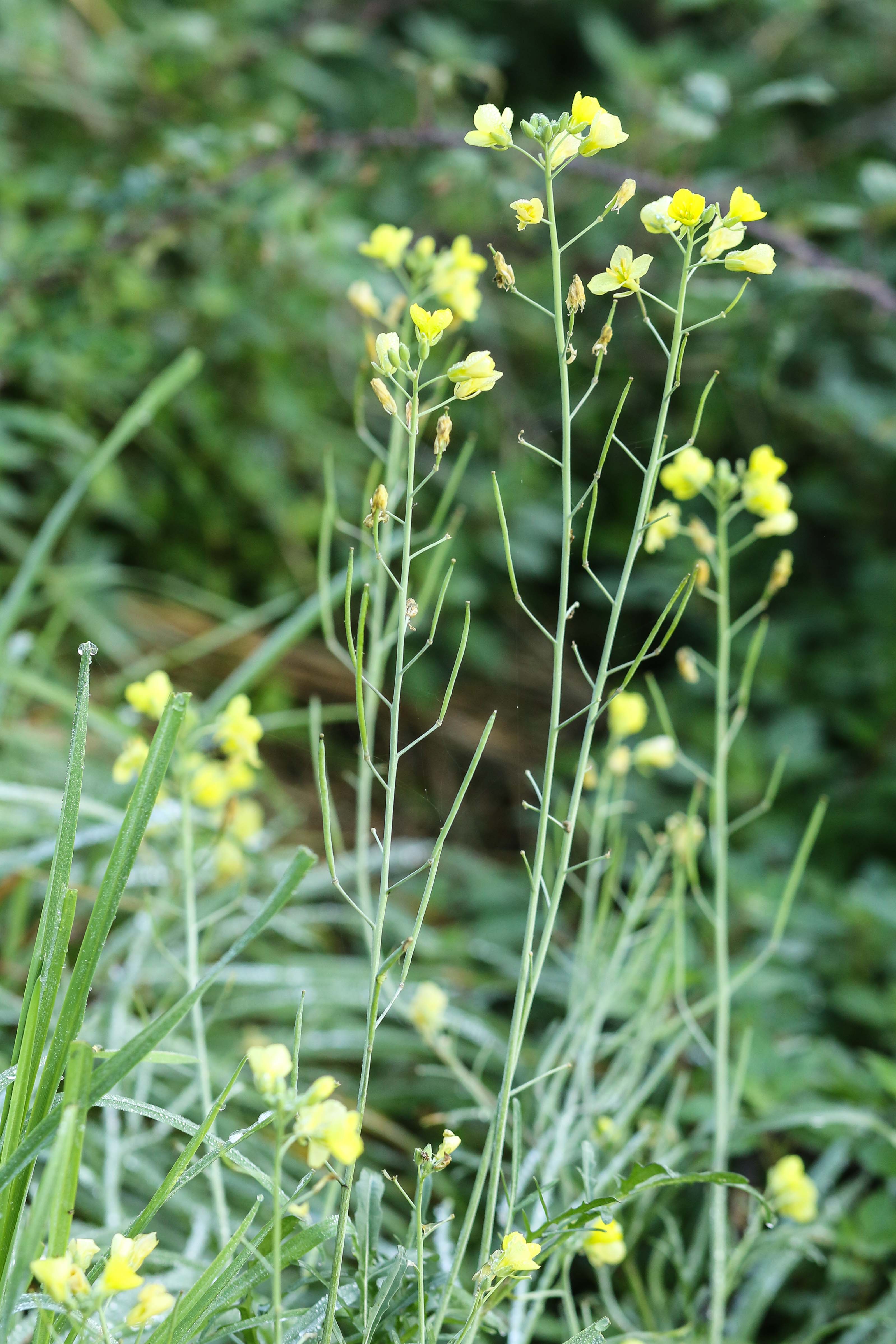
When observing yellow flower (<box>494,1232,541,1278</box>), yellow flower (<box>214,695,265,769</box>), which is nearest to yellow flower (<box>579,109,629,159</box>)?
yellow flower (<box>214,695,265,769</box>)

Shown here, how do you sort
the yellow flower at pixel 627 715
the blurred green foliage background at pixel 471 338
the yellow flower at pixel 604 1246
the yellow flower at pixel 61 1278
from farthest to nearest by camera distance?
the blurred green foliage background at pixel 471 338 → the yellow flower at pixel 627 715 → the yellow flower at pixel 604 1246 → the yellow flower at pixel 61 1278

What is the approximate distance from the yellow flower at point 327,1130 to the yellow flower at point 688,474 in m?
0.47

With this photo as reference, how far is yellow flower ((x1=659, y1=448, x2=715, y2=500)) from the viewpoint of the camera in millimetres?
719

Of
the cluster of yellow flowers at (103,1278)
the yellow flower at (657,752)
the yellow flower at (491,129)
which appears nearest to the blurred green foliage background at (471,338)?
→ the yellow flower at (657,752)

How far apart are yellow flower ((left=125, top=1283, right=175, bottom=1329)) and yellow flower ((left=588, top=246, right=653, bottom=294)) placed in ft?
1.66

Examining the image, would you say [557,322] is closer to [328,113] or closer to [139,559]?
[139,559]

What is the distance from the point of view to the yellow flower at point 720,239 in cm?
49

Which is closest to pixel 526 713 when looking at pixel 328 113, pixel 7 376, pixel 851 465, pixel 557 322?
pixel 851 465

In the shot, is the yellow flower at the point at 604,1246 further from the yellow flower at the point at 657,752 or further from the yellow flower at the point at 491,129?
the yellow flower at the point at 491,129

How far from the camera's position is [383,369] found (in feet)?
1.60

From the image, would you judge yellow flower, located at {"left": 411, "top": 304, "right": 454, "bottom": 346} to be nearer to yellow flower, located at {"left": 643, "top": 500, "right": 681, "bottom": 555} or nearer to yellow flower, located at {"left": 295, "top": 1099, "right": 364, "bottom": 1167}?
yellow flower, located at {"left": 643, "top": 500, "right": 681, "bottom": 555}

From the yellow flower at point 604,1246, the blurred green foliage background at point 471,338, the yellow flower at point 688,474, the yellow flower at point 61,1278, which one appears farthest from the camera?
the blurred green foliage background at point 471,338

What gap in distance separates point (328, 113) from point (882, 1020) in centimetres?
172

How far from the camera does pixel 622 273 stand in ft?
1.63
